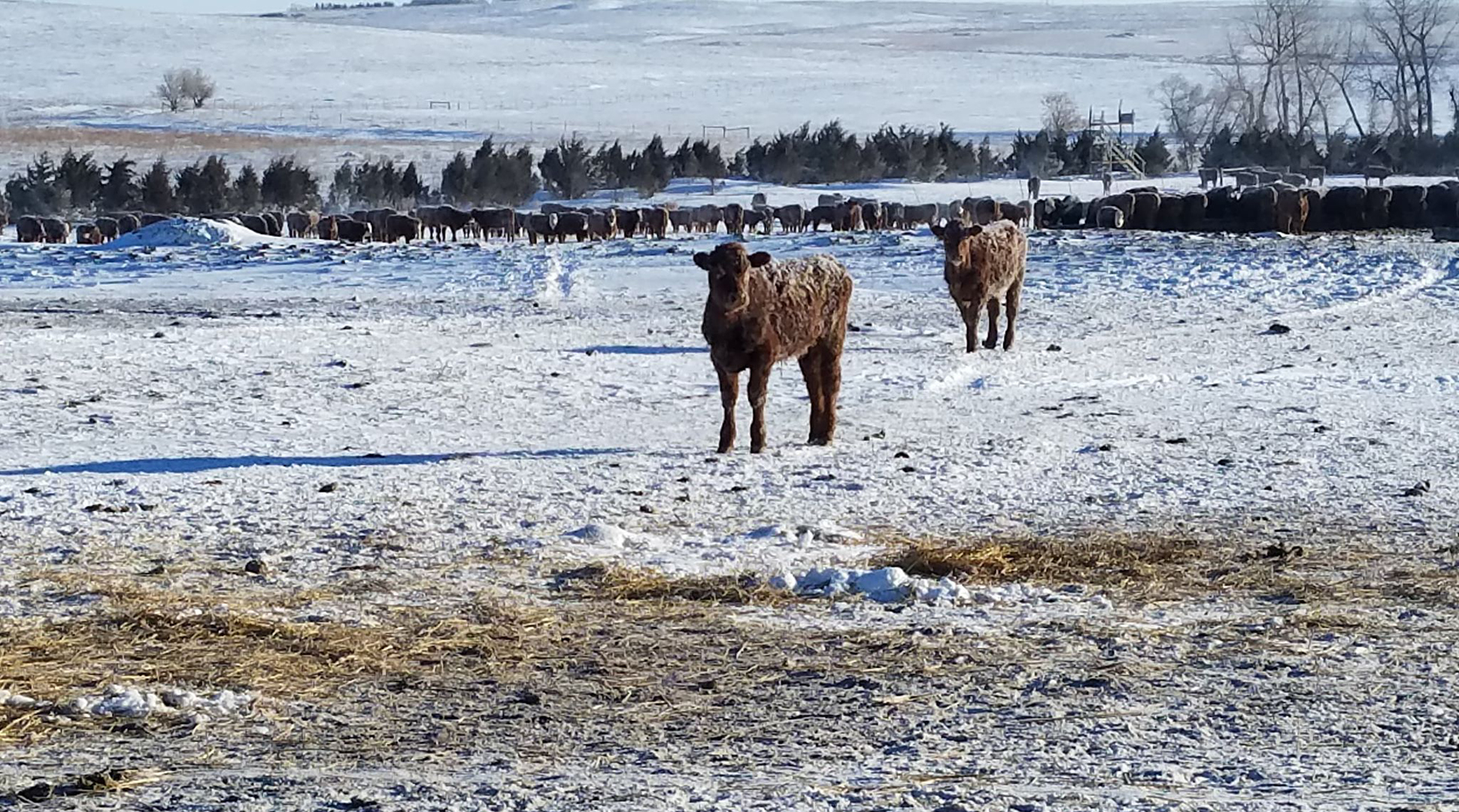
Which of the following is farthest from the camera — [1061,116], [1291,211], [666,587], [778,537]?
[1061,116]

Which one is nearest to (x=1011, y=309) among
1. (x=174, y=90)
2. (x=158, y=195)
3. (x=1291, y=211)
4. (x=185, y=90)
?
(x=1291, y=211)

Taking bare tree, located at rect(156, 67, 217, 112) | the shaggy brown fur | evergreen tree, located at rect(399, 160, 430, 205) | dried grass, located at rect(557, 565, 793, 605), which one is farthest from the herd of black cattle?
bare tree, located at rect(156, 67, 217, 112)

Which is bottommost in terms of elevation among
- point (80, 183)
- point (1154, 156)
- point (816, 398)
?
point (816, 398)

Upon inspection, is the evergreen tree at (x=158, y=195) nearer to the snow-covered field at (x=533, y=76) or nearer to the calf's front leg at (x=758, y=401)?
the snow-covered field at (x=533, y=76)

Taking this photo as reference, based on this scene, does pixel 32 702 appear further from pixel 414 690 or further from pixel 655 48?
pixel 655 48

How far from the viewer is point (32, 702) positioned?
240 inches

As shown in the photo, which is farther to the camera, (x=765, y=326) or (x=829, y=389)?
(x=829, y=389)

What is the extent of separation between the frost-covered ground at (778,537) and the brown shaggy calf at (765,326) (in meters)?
0.32

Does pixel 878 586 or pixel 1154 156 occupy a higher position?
pixel 1154 156

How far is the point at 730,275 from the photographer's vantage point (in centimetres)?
1135

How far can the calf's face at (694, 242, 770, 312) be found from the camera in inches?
446

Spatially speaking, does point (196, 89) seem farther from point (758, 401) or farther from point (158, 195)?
point (758, 401)

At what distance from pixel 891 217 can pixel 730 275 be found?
29913 mm

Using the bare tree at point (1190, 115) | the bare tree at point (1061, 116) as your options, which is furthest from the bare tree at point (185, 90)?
the bare tree at point (1190, 115)
